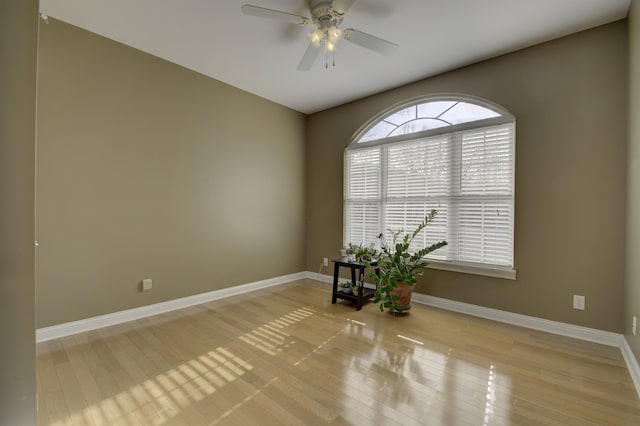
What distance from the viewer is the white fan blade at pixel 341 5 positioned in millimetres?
2010

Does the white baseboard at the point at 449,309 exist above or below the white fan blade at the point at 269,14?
below

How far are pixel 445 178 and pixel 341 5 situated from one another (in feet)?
7.10

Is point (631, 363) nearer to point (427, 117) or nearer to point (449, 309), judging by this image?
point (449, 309)

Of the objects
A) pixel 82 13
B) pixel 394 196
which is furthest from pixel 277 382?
pixel 82 13

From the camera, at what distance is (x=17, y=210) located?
103cm

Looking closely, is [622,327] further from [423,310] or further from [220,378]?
[220,378]

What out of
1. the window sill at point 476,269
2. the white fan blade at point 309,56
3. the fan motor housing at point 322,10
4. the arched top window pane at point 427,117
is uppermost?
the fan motor housing at point 322,10

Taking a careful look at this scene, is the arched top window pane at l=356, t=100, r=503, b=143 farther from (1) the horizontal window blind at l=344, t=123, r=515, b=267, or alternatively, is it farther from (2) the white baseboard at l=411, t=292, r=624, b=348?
(2) the white baseboard at l=411, t=292, r=624, b=348

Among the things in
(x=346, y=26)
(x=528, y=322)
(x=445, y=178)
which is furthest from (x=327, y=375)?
(x=346, y=26)

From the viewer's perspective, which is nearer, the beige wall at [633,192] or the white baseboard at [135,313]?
the beige wall at [633,192]

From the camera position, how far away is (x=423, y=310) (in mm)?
3307

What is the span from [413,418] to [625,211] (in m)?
2.47

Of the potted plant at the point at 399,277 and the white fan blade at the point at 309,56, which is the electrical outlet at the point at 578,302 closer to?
the potted plant at the point at 399,277

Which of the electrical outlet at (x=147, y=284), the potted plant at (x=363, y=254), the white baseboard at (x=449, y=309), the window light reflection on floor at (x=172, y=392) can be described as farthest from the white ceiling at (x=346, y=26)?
the window light reflection on floor at (x=172, y=392)
